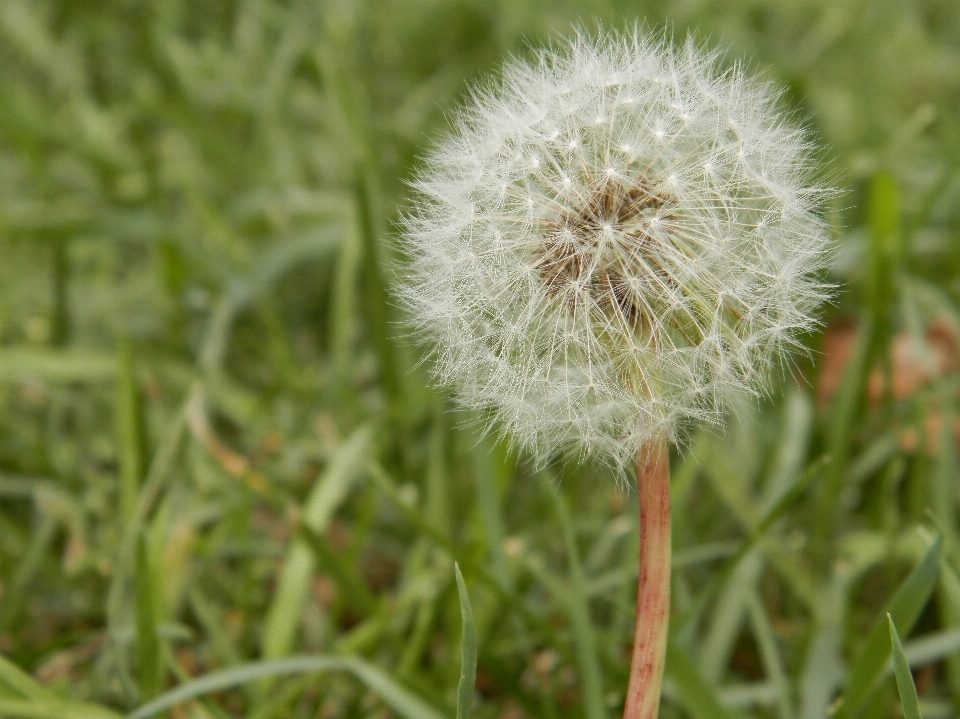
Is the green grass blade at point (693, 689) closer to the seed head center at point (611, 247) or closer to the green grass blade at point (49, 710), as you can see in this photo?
the seed head center at point (611, 247)

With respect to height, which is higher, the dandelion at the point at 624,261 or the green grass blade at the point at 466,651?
the dandelion at the point at 624,261

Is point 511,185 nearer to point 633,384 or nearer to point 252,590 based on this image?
point 633,384

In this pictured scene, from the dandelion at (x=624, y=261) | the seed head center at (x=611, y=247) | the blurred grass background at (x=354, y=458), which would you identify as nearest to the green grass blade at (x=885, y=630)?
the blurred grass background at (x=354, y=458)

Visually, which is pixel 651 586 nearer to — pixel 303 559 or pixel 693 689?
pixel 693 689

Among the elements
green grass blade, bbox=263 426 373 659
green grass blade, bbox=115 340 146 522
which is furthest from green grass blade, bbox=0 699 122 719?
green grass blade, bbox=115 340 146 522

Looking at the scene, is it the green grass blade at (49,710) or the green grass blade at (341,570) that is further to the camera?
the green grass blade at (341,570)

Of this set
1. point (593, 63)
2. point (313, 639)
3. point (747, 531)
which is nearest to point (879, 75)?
point (747, 531)
